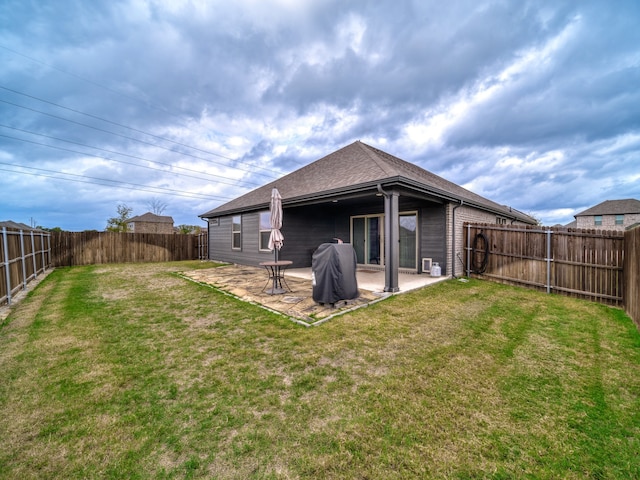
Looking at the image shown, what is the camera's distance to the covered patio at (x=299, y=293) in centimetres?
458

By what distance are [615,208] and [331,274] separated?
44852 millimetres

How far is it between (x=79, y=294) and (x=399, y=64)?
12340 millimetres

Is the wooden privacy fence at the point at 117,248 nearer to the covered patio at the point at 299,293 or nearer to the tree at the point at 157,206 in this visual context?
the covered patio at the point at 299,293

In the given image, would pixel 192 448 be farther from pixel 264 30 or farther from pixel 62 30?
pixel 62 30

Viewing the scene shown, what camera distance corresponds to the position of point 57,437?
183cm

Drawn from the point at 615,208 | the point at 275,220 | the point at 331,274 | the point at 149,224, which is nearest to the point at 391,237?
the point at 331,274

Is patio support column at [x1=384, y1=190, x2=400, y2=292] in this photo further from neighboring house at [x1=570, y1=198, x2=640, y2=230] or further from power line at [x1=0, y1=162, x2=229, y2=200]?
neighboring house at [x1=570, y1=198, x2=640, y2=230]

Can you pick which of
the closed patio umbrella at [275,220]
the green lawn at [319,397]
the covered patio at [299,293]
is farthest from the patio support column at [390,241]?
the closed patio umbrella at [275,220]

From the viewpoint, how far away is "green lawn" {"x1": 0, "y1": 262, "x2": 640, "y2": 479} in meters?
1.63

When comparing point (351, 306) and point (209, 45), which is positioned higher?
point (209, 45)

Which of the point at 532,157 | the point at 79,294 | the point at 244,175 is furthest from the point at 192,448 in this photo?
the point at 244,175

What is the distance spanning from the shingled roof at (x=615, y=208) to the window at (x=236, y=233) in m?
43.0

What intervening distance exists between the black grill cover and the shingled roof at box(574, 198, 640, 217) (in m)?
42.6

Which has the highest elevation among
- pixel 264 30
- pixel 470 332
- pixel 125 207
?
pixel 264 30
